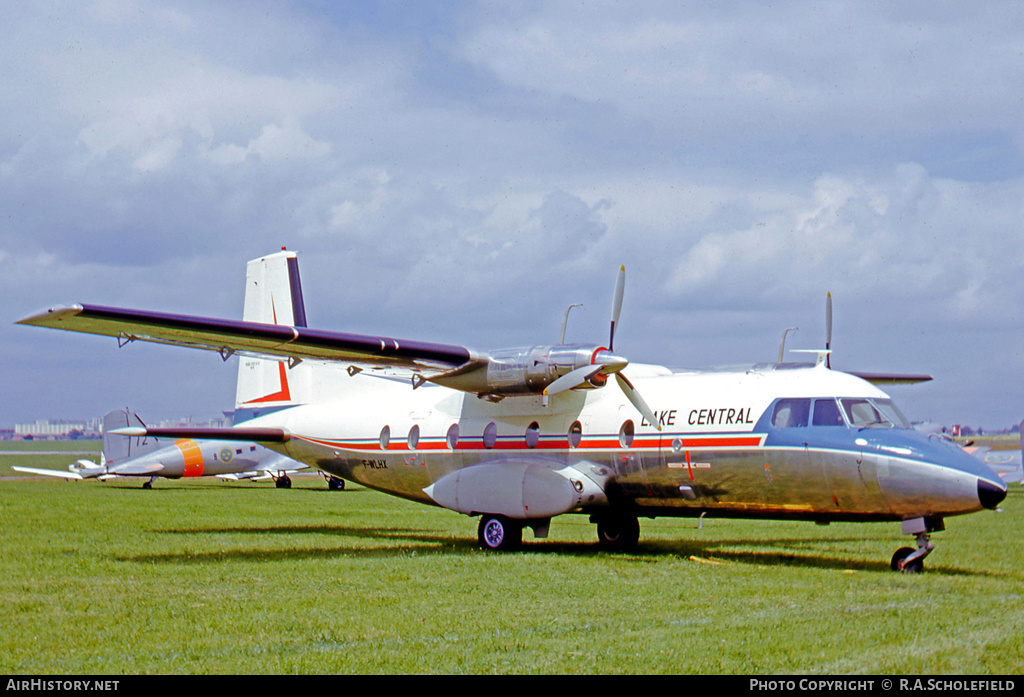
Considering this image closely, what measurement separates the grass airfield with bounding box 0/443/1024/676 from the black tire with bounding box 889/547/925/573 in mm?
225

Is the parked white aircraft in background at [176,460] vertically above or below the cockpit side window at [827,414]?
below

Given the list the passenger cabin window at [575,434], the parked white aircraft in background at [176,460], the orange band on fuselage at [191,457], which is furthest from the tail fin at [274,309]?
the orange band on fuselage at [191,457]

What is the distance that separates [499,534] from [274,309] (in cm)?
781

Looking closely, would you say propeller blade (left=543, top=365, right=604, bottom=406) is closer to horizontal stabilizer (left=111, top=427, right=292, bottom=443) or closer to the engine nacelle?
the engine nacelle

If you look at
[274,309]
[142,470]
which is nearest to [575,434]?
[274,309]

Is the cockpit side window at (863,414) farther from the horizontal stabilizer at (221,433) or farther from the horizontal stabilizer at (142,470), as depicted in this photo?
the horizontal stabilizer at (142,470)

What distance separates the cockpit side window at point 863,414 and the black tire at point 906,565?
1903 mm

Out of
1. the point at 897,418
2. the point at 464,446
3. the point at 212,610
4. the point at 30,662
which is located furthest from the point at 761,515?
the point at 30,662

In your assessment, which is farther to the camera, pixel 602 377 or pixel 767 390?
pixel 602 377

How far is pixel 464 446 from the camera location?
719 inches

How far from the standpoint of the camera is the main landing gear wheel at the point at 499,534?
16906 mm

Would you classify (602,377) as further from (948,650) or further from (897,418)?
(948,650)

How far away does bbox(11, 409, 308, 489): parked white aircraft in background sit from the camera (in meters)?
41.7

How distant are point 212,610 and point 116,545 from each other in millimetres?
8437
